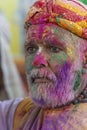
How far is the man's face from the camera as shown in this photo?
1680 millimetres

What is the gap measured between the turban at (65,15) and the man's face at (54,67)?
2cm

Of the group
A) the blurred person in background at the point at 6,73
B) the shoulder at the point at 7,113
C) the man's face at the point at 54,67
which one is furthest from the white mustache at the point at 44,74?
the blurred person in background at the point at 6,73

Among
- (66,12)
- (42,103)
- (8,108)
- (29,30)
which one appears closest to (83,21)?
(66,12)

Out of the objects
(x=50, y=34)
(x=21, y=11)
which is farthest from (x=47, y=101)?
(x=21, y=11)

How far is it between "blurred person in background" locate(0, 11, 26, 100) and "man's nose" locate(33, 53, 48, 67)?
2013 millimetres

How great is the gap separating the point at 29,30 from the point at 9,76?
2163 millimetres

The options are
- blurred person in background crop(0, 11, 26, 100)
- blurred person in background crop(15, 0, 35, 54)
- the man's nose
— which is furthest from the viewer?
A: blurred person in background crop(15, 0, 35, 54)

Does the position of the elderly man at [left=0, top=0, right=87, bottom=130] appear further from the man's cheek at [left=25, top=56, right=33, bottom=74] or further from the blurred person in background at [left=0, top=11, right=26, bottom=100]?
the blurred person in background at [left=0, top=11, right=26, bottom=100]

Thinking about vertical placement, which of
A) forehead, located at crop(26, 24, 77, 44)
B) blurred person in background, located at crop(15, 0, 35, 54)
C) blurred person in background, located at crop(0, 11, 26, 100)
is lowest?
blurred person in background, located at crop(0, 11, 26, 100)

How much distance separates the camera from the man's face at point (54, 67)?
1.68m

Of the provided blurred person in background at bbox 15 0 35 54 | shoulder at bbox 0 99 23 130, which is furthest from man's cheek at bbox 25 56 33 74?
blurred person in background at bbox 15 0 35 54

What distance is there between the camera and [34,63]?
169cm

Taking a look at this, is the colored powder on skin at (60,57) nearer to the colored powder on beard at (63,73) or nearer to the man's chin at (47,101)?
the colored powder on beard at (63,73)

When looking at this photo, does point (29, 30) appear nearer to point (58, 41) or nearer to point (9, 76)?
point (58, 41)
